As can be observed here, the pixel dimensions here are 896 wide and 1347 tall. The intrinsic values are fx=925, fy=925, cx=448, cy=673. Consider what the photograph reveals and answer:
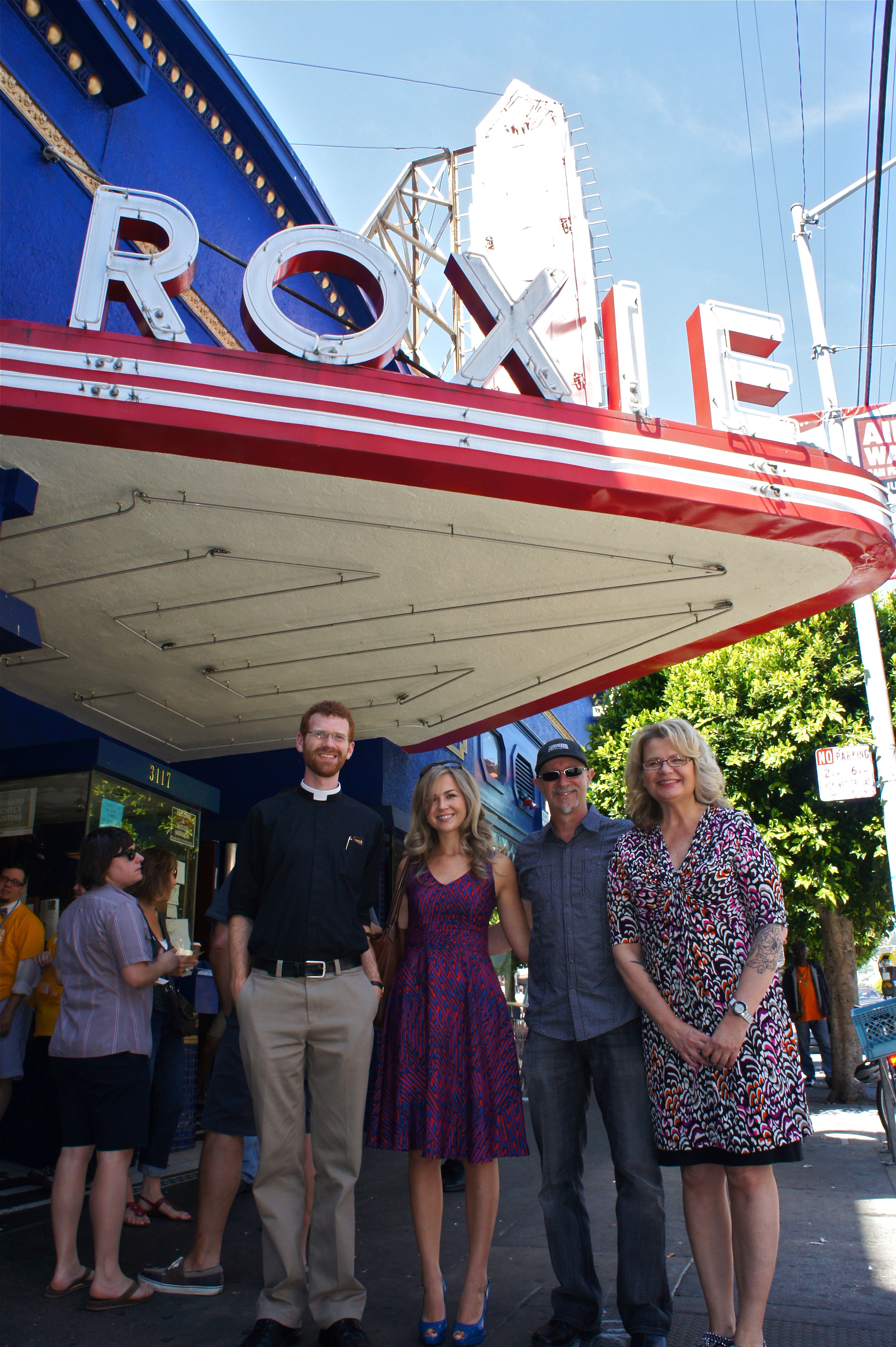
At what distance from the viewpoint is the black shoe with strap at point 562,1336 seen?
116 inches

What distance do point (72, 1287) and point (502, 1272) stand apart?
1679 millimetres

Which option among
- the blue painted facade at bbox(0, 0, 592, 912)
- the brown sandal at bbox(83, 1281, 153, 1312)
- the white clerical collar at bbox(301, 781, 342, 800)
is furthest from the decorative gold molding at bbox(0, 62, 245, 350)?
the brown sandal at bbox(83, 1281, 153, 1312)

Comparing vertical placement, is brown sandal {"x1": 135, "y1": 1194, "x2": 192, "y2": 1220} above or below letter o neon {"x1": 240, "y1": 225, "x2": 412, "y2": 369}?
below

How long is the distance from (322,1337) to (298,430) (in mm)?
3679

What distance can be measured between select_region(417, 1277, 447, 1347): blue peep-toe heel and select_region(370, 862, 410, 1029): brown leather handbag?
955mm

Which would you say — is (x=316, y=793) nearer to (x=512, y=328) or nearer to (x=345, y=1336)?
(x=345, y=1336)

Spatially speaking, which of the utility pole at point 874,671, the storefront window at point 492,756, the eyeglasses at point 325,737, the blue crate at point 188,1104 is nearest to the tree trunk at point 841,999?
the utility pole at point 874,671

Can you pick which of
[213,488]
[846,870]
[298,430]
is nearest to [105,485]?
[213,488]

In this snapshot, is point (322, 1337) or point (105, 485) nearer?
point (322, 1337)

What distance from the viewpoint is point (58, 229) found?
20.9ft

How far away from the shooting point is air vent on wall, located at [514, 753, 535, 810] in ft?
51.0

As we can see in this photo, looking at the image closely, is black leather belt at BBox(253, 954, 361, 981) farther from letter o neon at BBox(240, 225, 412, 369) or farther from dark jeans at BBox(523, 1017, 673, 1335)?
letter o neon at BBox(240, 225, 412, 369)

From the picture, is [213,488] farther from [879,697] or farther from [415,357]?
[415,357]

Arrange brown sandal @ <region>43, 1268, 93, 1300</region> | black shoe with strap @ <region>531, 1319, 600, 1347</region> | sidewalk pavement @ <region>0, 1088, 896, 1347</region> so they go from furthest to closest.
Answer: brown sandal @ <region>43, 1268, 93, 1300</region>, sidewalk pavement @ <region>0, 1088, 896, 1347</region>, black shoe with strap @ <region>531, 1319, 600, 1347</region>
